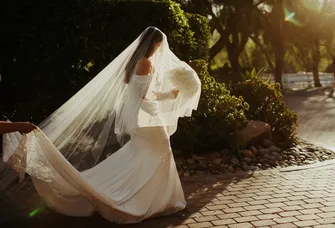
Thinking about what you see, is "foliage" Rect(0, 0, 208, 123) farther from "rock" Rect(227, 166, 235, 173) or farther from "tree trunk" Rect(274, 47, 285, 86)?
"tree trunk" Rect(274, 47, 285, 86)

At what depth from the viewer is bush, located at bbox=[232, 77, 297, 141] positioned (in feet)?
29.9

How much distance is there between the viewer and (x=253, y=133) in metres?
8.41

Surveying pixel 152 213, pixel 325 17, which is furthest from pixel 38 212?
pixel 325 17

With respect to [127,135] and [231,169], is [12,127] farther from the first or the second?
[231,169]

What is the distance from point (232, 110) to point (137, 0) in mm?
2908

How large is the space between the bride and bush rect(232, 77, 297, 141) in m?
4.19

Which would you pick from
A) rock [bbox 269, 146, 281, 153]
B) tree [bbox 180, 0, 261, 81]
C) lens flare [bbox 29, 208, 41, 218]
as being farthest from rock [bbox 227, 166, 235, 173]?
tree [bbox 180, 0, 261, 81]

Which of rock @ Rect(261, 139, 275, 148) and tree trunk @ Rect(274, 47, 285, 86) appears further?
tree trunk @ Rect(274, 47, 285, 86)

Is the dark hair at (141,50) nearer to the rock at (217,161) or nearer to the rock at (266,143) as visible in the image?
the rock at (217,161)

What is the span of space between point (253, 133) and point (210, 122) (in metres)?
1.12

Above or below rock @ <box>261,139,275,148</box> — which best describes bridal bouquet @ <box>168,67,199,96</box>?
above

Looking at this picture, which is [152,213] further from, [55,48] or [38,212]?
[55,48]

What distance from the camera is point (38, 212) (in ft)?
16.6

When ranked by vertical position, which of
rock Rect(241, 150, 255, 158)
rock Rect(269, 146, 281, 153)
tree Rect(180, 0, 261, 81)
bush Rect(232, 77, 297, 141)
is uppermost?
tree Rect(180, 0, 261, 81)
